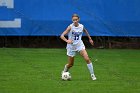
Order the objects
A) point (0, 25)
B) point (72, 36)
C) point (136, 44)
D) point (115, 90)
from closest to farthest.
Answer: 1. point (115, 90)
2. point (72, 36)
3. point (0, 25)
4. point (136, 44)

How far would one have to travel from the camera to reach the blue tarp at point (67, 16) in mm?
24578

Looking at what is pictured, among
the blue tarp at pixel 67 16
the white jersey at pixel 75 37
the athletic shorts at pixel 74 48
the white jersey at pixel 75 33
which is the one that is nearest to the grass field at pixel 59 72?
the athletic shorts at pixel 74 48

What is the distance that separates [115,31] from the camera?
25.0 meters

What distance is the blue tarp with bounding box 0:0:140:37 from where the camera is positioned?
24.6 metres

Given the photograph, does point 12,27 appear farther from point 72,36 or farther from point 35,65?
point 72,36

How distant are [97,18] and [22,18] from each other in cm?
374

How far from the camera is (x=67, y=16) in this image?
81.6 ft

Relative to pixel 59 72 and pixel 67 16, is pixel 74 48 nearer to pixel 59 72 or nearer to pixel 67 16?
pixel 59 72

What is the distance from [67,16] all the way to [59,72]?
31.0 feet

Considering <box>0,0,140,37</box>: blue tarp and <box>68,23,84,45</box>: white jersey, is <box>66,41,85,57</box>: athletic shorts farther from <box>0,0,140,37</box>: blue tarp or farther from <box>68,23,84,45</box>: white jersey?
<box>0,0,140,37</box>: blue tarp

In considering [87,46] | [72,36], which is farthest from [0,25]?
[72,36]

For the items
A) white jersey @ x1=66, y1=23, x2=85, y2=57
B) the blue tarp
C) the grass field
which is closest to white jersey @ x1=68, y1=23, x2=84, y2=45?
white jersey @ x1=66, y1=23, x2=85, y2=57

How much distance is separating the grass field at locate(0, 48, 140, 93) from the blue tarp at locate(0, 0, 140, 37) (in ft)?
5.03

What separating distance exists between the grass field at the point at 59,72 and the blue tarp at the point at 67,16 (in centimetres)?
153
